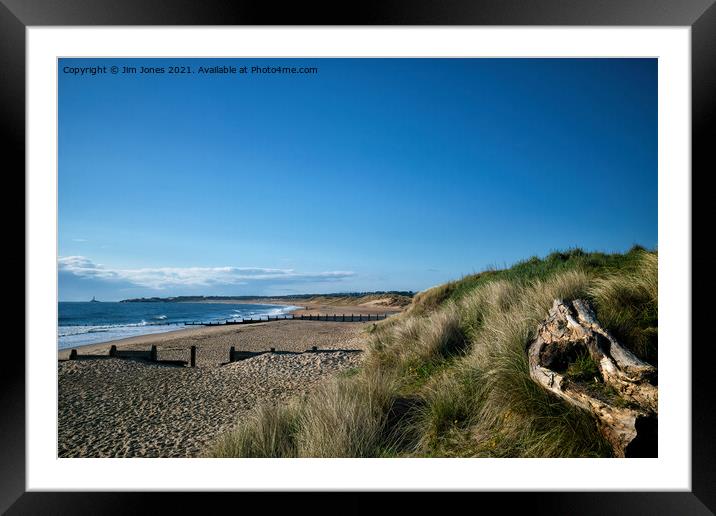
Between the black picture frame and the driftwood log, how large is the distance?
38 centimetres

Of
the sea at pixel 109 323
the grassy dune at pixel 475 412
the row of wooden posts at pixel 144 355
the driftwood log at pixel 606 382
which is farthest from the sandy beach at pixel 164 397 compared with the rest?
the driftwood log at pixel 606 382

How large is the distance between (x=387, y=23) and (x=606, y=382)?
2.59m

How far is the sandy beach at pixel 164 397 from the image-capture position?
167 inches

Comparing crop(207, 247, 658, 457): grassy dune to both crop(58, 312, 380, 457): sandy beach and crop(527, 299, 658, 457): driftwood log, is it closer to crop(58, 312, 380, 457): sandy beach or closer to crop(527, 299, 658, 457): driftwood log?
crop(527, 299, 658, 457): driftwood log

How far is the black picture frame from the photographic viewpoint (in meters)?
2.22

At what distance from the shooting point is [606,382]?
2.24 m

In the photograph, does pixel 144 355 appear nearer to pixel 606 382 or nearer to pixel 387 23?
pixel 387 23

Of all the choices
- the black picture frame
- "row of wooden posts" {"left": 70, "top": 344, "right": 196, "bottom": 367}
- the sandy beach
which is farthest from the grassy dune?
"row of wooden posts" {"left": 70, "top": 344, "right": 196, "bottom": 367}

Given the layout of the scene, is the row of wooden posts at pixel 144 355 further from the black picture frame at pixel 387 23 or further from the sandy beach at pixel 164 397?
the black picture frame at pixel 387 23

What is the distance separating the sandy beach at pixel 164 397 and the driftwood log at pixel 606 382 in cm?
334

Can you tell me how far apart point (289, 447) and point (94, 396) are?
5.53 meters

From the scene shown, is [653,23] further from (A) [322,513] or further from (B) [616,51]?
(A) [322,513]

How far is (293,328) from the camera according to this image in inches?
853

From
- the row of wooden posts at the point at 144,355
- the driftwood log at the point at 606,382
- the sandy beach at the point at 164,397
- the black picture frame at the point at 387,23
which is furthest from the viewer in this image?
the row of wooden posts at the point at 144,355
